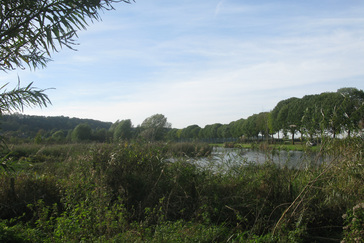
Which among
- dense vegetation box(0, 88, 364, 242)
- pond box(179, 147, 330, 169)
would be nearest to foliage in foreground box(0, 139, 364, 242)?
dense vegetation box(0, 88, 364, 242)

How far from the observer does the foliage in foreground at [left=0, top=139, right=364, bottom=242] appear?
4.06 meters

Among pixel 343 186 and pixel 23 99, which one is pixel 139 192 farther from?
pixel 343 186

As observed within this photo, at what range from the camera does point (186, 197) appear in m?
5.21

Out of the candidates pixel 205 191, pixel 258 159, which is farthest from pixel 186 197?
pixel 258 159

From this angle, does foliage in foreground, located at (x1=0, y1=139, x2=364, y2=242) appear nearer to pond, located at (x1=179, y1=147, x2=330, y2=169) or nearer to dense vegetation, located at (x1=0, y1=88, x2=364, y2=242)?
dense vegetation, located at (x1=0, y1=88, x2=364, y2=242)

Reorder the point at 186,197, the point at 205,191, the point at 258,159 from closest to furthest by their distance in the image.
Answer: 1. the point at 186,197
2. the point at 205,191
3. the point at 258,159

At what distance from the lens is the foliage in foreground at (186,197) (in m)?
4.06

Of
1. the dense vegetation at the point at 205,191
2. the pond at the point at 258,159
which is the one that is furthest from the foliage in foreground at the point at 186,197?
the pond at the point at 258,159

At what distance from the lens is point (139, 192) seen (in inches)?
221

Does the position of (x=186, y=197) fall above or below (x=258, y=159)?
below

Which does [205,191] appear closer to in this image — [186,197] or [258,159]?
[186,197]

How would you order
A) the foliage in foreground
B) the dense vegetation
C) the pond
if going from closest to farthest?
1. the foliage in foreground
2. the dense vegetation
3. the pond

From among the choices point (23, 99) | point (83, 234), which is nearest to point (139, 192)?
point (83, 234)

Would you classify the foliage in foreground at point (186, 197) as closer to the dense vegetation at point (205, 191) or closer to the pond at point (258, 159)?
the dense vegetation at point (205, 191)
